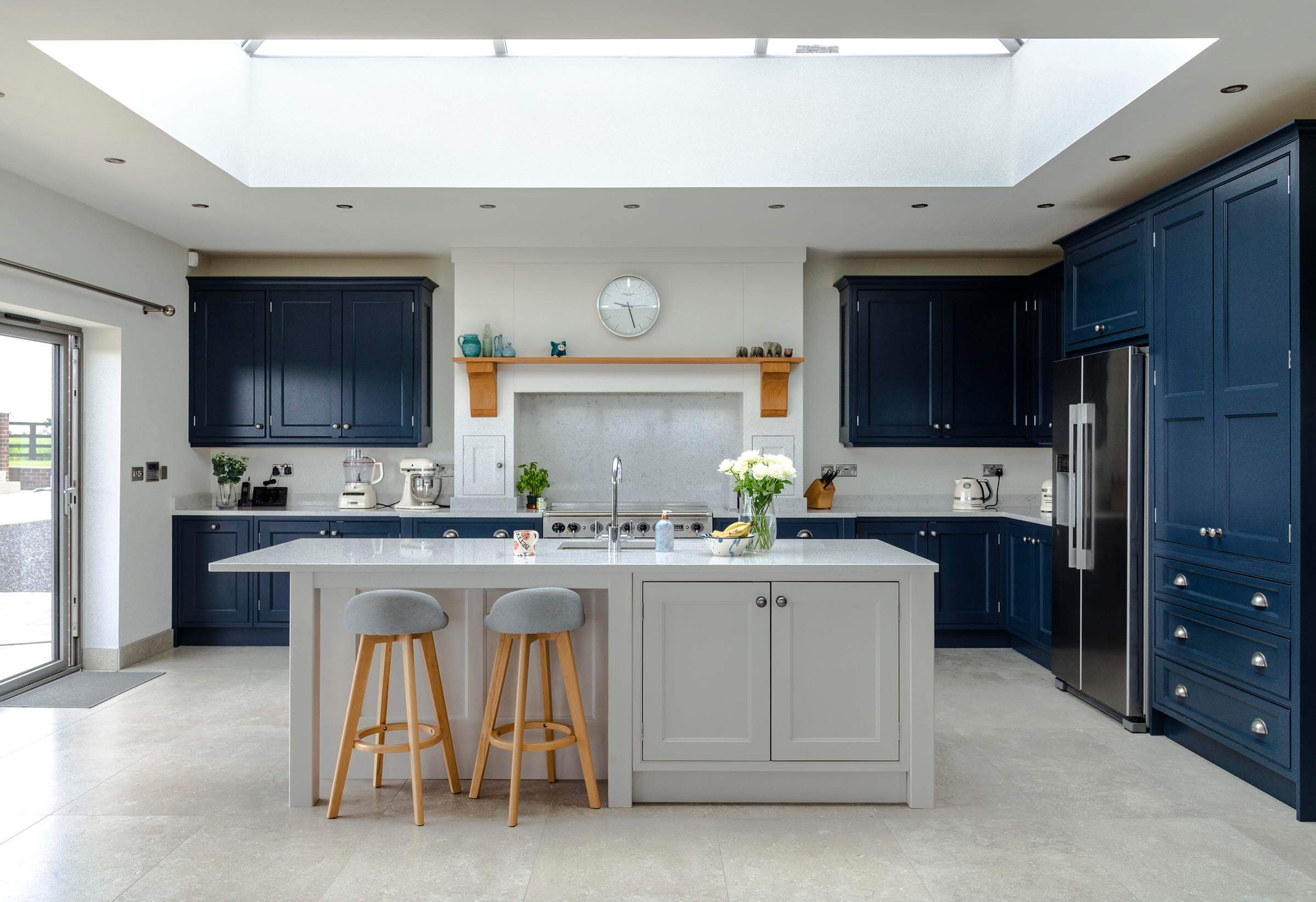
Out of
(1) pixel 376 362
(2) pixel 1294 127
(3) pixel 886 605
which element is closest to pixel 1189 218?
(2) pixel 1294 127

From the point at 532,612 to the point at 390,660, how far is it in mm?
623

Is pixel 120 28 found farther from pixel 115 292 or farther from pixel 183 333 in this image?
pixel 183 333

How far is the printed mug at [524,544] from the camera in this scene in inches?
130

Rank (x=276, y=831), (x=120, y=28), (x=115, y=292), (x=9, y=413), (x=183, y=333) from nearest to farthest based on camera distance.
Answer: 1. (x=120, y=28)
2. (x=276, y=831)
3. (x=9, y=413)
4. (x=115, y=292)
5. (x=183, y=333)

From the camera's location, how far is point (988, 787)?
336 centimetres

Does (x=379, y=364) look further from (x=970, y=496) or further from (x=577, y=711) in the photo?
(x=970, y=496)

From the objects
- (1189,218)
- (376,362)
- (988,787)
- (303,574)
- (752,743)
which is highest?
(1189,218)

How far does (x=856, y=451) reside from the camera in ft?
20.2

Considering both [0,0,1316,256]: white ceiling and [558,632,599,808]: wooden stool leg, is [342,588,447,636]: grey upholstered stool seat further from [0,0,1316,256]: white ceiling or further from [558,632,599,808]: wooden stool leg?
[0,0,1316,256]: white ceiling

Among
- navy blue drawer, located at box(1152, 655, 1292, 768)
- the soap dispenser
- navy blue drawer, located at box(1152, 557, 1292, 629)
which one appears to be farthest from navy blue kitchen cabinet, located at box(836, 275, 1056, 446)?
the soap dispenser

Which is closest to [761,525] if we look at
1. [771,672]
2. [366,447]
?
[771,672]

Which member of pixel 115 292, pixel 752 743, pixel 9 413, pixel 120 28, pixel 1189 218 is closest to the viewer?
pixel 120 28

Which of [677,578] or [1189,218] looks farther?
[1189,218]

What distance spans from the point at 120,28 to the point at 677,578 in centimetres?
256
